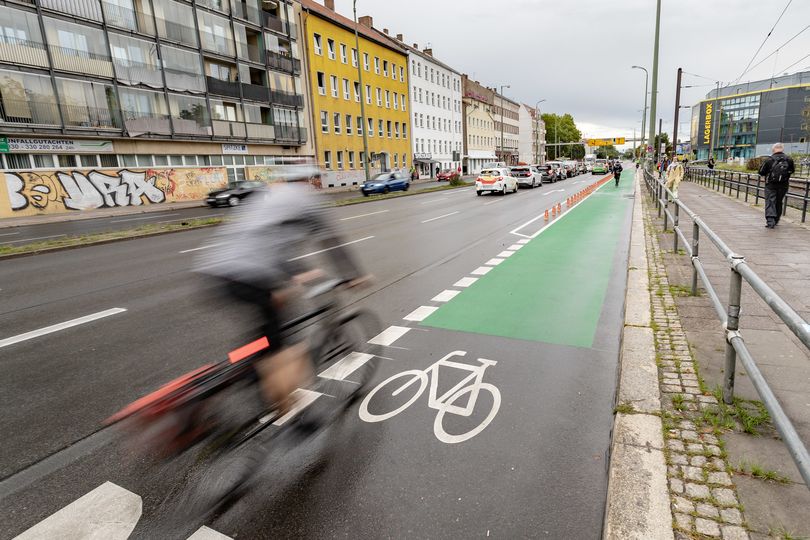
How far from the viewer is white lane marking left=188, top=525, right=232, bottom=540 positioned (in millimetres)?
2408

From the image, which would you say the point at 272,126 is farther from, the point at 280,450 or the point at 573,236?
the point at 280,450

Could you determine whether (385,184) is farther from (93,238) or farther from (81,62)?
(93,238)

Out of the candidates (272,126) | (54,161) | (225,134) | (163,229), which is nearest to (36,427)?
(163,229)

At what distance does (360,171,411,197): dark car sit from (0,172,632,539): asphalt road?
25.2 meters

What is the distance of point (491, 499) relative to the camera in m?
2.65

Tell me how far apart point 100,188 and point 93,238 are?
703 inches

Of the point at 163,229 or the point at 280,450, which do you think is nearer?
Answer: the point at 280,450

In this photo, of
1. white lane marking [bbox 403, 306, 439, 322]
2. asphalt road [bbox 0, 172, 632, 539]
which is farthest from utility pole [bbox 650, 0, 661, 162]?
white lane marking [bbox 403, 306, 439, 322]

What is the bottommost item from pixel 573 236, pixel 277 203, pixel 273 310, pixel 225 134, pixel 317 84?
pixel 573 236

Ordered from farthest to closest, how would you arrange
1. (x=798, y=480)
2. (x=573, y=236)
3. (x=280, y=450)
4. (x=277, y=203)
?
(x=573, y=236)
(x=277, y=203)
(x=280, y=450)
(x=798, y=480)

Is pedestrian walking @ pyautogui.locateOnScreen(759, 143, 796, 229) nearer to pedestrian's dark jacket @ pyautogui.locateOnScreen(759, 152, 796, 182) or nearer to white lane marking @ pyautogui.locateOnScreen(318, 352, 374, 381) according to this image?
pedestrian's dark jacket @ pyautogui.locateOnScreen(759, 152, 796, 182)

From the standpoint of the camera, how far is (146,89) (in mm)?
31109

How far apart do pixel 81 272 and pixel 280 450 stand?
8555 millimetres

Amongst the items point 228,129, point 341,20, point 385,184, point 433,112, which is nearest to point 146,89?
point 228,129
